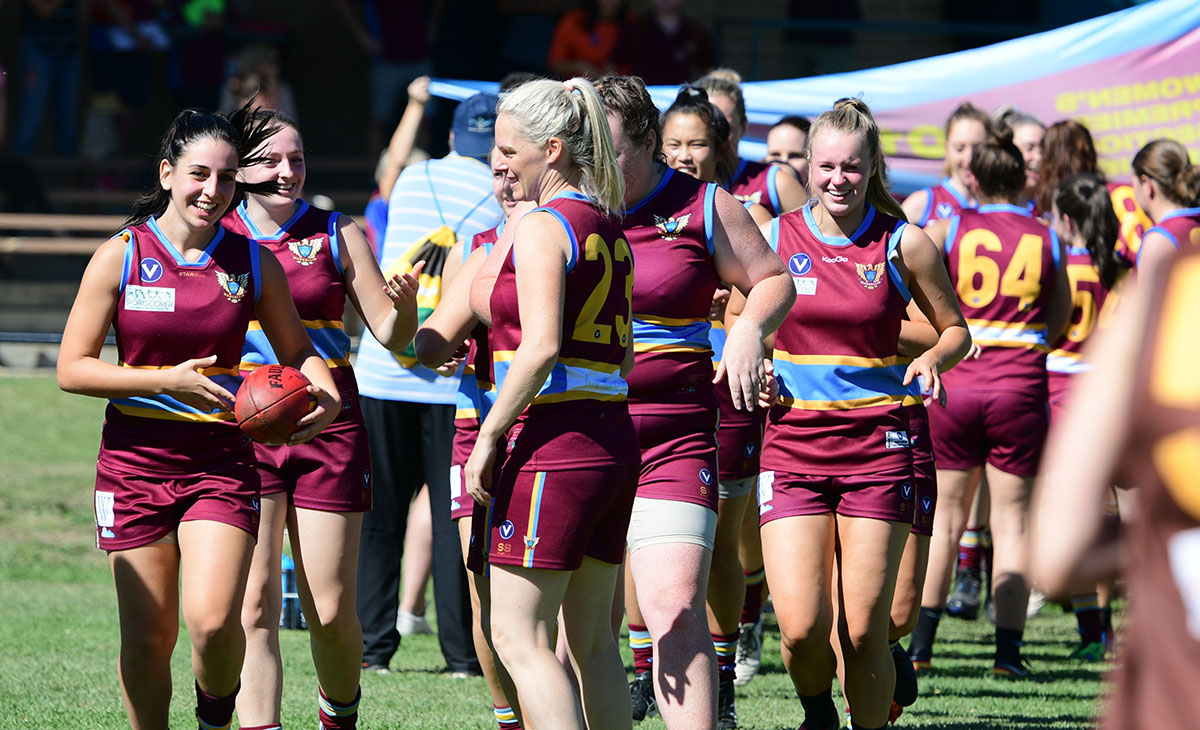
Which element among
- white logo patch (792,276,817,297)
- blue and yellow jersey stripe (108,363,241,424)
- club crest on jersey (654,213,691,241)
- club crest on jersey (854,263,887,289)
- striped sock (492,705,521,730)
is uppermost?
club crest on jersey (654,213,691,241)

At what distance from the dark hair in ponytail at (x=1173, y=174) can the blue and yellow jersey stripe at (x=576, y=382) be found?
4045 mm

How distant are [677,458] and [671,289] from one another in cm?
54

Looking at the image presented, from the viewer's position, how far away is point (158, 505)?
4.58 m

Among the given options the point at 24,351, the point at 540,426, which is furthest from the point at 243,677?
the point at 24,351

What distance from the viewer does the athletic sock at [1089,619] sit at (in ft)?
25.5

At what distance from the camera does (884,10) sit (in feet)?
58.3

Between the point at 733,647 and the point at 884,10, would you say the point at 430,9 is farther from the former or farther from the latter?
the point at 733,647

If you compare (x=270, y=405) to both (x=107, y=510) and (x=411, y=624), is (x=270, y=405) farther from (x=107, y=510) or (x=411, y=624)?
(x=411, y=624)

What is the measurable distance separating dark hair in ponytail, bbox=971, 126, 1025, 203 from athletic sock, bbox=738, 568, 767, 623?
81.4 inches

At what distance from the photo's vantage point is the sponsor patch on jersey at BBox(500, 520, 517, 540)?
4.11 m

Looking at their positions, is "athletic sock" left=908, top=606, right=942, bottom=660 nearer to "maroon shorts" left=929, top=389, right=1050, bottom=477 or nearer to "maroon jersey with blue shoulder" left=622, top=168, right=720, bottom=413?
"maroon shorts" left=929, top=389, right=1050, bottom=477

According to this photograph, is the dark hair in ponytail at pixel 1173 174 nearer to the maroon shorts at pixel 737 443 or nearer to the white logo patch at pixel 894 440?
the maroon shorts at pixel 737 443

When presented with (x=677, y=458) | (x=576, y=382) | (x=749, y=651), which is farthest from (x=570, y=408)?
(x=749, y=651)

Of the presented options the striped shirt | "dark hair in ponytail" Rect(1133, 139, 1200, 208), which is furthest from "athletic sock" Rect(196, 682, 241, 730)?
"dark hair in ponytail" Rect(1133, 139, 1200, 208)
